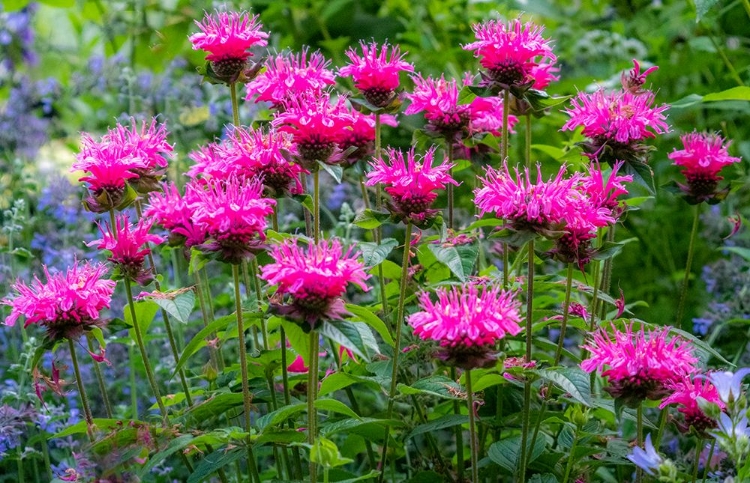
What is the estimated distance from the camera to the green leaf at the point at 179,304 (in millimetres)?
1440

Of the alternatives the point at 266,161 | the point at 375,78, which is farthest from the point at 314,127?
the point at 375,78

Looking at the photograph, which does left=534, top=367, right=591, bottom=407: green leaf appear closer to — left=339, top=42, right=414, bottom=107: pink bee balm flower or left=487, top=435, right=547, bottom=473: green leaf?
left=487, top=435, right=547, bottom=473: green leaf

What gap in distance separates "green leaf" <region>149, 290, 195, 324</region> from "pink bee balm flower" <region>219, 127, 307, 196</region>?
0.22m

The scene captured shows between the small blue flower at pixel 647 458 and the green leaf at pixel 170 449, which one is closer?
the small blue flower at pixel 647 458

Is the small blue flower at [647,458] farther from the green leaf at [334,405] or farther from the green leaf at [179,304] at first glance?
the green leaf at [179,304]

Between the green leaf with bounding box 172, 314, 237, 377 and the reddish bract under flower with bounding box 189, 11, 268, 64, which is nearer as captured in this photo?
the green leaf with bounding box 172, 314, 237, 377

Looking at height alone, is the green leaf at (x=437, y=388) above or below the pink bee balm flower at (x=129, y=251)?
below

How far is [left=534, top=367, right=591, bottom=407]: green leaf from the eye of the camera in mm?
1349

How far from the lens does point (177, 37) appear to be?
3414mm

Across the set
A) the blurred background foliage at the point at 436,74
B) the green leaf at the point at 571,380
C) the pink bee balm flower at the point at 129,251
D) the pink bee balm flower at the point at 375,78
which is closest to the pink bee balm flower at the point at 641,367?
the green leaf at the point at 571,380

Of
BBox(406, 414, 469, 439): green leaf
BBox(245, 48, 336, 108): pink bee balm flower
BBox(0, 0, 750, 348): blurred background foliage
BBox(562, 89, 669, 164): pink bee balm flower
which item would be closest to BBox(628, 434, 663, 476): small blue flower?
BBox(406, 414, 469, 439): green leaf

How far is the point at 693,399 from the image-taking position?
4.68ft

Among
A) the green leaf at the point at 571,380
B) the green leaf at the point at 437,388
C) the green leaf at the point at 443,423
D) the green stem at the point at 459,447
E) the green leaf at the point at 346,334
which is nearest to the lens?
the green leaf at the point at 346,334

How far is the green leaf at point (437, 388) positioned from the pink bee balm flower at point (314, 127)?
1.32 feet
